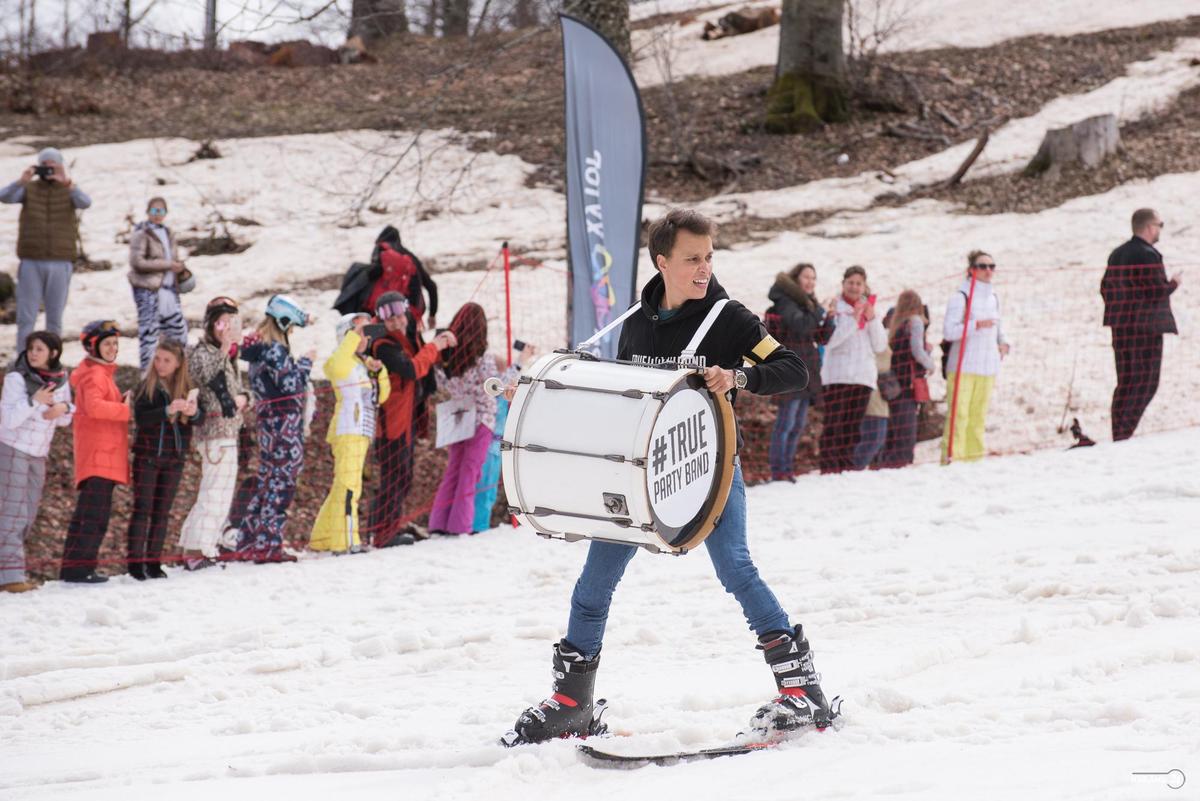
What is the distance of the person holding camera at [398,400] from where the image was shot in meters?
9.28

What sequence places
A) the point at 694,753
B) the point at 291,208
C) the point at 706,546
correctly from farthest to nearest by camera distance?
the point at 291,208 → the point at 706,546 → the point at 694,753

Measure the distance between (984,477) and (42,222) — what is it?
8217 mm

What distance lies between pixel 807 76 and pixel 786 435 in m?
11.7

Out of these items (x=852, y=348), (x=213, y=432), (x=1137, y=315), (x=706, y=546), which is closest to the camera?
(x=706, y=546)

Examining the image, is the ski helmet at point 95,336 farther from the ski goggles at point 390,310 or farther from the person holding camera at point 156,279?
the person holding camera at point 156,279

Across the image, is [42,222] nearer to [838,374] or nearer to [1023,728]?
[838,374]

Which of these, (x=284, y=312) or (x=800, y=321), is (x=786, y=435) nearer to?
(x=800, y=321)

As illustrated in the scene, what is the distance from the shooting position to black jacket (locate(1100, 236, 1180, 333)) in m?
10.8

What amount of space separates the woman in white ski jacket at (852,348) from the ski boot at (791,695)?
602 centimetres

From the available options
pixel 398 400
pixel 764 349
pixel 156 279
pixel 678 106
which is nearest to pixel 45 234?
pixel 156 279

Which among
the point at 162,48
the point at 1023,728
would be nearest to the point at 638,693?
the point at 1023,728

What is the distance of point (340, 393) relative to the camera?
29.9 feet

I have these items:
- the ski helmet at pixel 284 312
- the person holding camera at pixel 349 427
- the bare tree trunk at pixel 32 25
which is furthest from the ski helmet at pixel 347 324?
the bare tree trunk at pixel 32 25

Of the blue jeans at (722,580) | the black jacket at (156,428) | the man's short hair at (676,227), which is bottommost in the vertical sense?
the blue jeans at (722,580)
